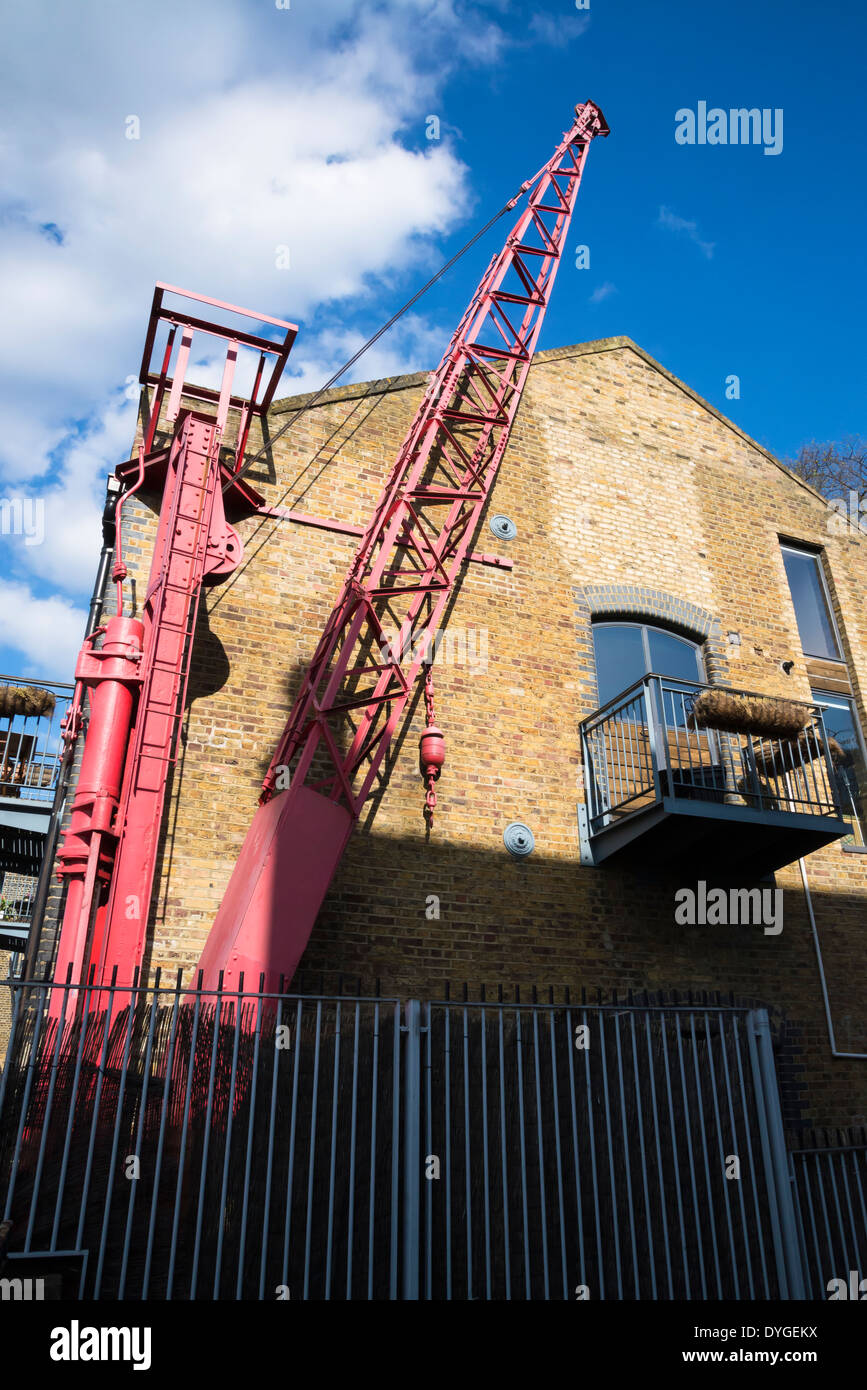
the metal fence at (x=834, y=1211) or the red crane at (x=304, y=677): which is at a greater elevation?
the red crane at (x=304, y=677)

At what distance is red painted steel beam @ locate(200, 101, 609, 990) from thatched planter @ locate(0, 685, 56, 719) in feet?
15.0

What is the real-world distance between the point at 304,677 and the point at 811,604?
7.52 metres

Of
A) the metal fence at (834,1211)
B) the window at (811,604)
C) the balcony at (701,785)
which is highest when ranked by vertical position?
the window at (811,604)

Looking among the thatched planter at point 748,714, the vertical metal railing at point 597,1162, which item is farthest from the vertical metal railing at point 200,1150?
the thatched planter at point 748,714

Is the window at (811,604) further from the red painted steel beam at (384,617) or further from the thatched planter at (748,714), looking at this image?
the red painted steel beam at (384,617)

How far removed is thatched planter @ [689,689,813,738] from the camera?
8.98 metres

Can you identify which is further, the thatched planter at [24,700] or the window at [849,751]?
the thatched planter at [24,700]

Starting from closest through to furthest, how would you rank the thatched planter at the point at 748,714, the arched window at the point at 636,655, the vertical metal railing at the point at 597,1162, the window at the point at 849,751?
the vertical metal railing at the point at 597,1162
the thatched planter at the point at 748,714
the arched window at the point at 636,655
the window at the point at 849,751

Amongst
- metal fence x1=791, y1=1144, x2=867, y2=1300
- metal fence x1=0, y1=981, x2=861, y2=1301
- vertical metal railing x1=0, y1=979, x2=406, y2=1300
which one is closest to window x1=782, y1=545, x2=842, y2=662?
metal fence x1=791, y1=1144, x2=867, y2=1300

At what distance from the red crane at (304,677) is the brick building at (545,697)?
0.44 metres

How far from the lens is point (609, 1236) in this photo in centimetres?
571

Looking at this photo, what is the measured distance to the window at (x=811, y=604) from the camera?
12406 millimetres
